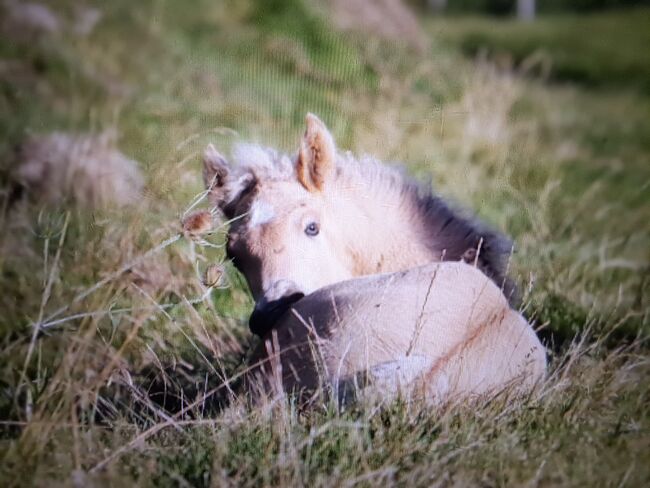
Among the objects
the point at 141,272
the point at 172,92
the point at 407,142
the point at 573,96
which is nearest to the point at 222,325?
the point at 141,272

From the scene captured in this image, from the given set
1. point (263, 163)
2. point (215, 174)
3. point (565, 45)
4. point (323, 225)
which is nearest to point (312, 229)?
point (323, 225)

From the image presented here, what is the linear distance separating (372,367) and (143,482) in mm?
726

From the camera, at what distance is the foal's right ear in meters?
3.56

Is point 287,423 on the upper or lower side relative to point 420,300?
lower

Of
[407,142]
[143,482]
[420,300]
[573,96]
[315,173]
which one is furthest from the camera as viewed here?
[573,96]

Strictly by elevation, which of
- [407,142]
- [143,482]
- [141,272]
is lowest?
[143,482]

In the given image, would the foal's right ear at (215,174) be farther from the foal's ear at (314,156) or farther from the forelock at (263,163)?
the foal's ear at (314,156)

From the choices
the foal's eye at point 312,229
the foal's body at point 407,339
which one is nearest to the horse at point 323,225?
the foal's eye at point 312,229

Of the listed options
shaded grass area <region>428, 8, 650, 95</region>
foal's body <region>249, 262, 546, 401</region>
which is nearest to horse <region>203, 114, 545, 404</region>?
foal's body <region>249, 262, 546, 401</region>

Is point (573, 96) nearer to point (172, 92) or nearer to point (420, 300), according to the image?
point (172, 92)

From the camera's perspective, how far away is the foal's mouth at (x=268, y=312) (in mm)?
3184

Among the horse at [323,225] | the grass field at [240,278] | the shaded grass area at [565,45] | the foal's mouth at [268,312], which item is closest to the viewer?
the grass field at [240,278]

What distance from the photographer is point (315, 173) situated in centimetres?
346

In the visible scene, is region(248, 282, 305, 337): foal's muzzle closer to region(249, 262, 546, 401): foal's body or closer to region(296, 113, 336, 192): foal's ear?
region(249, 262, 546, 401): foal's body
